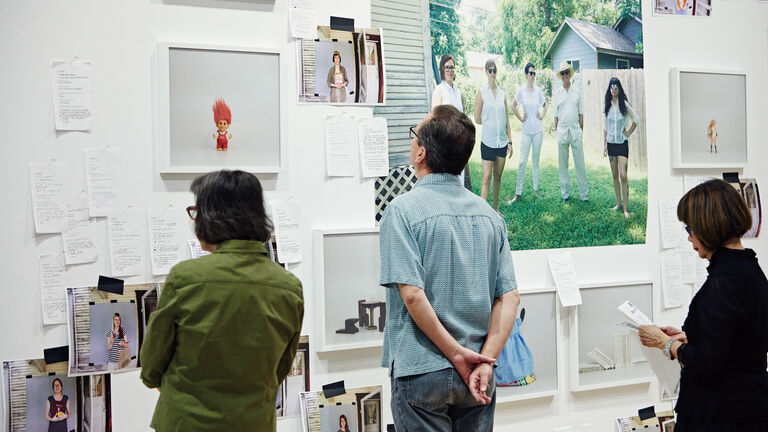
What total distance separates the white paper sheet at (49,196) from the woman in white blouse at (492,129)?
1.52 meters

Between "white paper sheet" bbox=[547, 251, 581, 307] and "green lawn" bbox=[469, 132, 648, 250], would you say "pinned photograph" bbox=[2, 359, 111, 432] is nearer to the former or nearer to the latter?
"green lawn" bbox=[469, 132, 648, 250]

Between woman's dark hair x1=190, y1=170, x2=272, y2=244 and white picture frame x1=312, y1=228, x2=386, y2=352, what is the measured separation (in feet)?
2.70

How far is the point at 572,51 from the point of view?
298cm

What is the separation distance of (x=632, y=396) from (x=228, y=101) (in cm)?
211

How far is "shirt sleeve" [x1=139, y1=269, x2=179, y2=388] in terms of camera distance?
1.56 m

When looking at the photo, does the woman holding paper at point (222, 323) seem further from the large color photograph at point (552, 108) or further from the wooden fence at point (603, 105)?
the wooden fence at point (603, 105)

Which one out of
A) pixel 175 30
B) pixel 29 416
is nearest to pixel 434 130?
pixel 175 30

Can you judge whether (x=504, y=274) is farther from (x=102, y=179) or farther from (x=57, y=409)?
(x=57, y=409)

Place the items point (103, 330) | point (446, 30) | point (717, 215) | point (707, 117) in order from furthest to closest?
1. point (707, 117)
2. point (446, 30)
3. point (103, 330)
4. point (717, 215)

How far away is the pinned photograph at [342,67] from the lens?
8.18 feet

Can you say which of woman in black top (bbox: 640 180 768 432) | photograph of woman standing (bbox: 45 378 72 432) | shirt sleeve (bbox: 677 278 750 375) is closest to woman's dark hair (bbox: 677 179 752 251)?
woman in black top (bbox: 640 180 768 432)

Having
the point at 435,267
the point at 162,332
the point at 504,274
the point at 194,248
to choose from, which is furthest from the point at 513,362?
the point at 194,248

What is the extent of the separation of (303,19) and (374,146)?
0.51 meters

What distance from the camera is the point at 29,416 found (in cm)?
219
